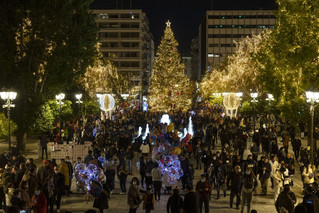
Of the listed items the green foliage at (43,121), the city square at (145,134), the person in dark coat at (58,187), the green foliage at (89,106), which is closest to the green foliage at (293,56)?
the city square at (145,134)

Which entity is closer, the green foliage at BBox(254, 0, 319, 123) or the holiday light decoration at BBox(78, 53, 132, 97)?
the green foliage at BBox(254, 0, 319, 123)

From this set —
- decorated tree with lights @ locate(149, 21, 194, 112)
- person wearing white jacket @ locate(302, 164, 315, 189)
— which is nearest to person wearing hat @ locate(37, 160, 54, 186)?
person wearing white jacket @ locate(302, 164, 315, 189)

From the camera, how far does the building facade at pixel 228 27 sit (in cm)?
12419

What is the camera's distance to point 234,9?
412 feet

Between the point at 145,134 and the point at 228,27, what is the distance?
9395 centimetres

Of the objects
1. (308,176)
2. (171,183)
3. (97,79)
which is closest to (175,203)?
(171,183)

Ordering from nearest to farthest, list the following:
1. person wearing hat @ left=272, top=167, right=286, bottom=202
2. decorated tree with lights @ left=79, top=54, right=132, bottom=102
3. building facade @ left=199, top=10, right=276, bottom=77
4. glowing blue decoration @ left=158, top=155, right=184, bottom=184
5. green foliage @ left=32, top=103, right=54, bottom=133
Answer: person wearing hat @ left=272, top=167, right=286, bottom=202 → glowing blue decoration @ left=158, top=155, right=184, bottom=184 → green foliage @ left=32, top=103, right=54, bottom=133 → decorated tree with lights @ left=79, top=54, right=132, bottom=102 → building facade @ left=199, top=10, right=276, bottom=77

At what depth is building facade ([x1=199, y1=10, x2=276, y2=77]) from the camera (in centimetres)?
12419

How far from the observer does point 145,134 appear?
121ft

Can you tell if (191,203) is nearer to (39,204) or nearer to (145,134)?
(39,204)

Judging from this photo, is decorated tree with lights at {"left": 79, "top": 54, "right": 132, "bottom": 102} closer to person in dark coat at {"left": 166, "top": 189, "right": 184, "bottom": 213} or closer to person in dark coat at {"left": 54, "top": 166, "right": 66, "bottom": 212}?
person in dark coat at {"left": 54, "top": 166, "right": 66, "bottom": 212}

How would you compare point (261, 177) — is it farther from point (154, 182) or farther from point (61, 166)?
point (61, 166)

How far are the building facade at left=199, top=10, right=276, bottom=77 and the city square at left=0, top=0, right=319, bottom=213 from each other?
66.4 m

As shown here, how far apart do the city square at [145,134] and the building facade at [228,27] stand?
6642 centimetres
